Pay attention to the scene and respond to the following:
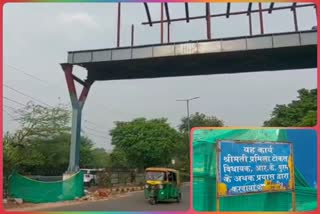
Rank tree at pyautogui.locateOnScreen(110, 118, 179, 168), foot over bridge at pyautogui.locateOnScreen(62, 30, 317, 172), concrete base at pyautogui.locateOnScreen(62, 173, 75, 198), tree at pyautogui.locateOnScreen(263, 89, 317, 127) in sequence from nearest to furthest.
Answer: tree at pyautogui.locateOnScreen(263, 89, 317, 127) < tree at pyautogui.locateOnScreen(110, 118, 179, 168) < foot over bridge at pyautogui.locateOnScreen(62, 30, 317, 172) < concrete base at pyautogui.locateOnScreen(62, 173, 75, 198)

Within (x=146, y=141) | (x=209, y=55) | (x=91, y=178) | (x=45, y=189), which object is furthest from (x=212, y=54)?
(x=91, y=178)

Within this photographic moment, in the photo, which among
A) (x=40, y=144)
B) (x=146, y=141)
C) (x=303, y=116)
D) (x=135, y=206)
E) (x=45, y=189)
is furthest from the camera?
(x=40, y=144)

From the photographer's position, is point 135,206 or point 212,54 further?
point 212,54

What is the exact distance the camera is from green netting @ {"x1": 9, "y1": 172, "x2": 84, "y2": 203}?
14.0 metres

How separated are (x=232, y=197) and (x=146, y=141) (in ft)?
20.2

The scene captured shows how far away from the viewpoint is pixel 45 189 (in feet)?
48.6

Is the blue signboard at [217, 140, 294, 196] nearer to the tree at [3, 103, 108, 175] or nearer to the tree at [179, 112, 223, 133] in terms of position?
the tree at [179, 112, 223, 133]

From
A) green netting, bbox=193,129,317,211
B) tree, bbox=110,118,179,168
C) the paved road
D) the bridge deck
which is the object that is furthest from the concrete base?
green netting, bbox=193,129,317,211

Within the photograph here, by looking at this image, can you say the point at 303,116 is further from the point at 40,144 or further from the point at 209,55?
the point at 40,144

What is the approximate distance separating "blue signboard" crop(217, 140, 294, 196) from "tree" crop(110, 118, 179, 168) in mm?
3159

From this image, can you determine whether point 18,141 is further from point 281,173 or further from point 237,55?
point 281,173

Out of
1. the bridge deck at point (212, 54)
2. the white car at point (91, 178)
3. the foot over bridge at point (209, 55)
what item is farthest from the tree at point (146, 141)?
the white car at point (91, 178)

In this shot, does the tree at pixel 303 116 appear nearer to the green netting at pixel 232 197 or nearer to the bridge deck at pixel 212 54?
the green netting at pixel 232 197

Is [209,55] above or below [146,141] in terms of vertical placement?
above
